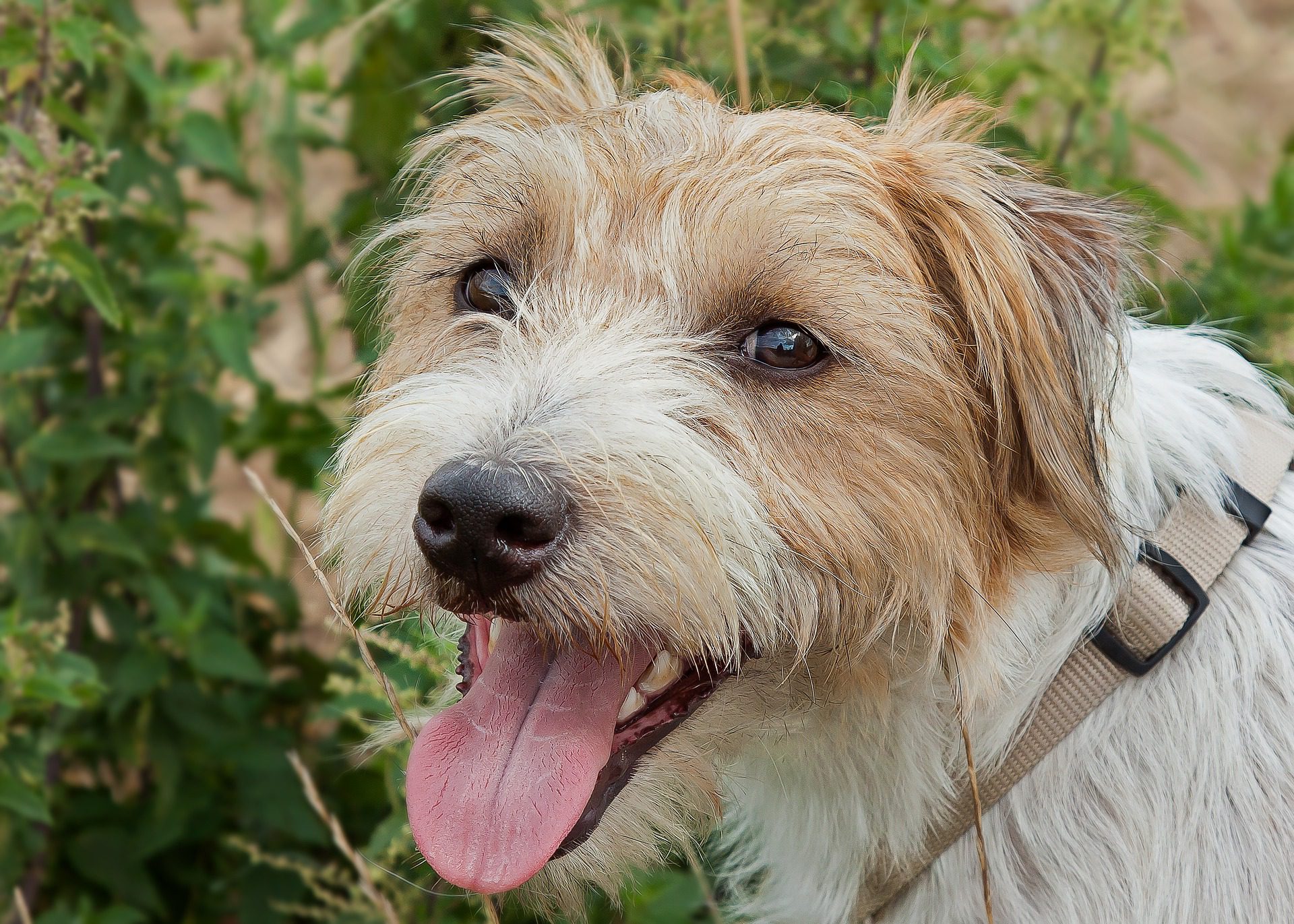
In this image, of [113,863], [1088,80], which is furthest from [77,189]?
[1088,80]

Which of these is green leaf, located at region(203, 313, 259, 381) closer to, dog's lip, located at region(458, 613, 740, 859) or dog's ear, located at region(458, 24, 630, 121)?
dog's ear, located at region(458, 24, 630, 121)

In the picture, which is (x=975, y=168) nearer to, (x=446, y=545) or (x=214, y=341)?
(x=446, y=545)

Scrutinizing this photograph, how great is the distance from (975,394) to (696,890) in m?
1.71

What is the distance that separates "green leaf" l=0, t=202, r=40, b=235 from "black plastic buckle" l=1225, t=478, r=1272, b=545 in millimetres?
2681

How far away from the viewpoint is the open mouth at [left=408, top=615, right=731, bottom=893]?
2469 mm

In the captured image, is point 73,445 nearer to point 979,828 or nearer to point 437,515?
point 437,515

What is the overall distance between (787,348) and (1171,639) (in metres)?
0.93

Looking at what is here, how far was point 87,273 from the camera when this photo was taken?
3.29 metres

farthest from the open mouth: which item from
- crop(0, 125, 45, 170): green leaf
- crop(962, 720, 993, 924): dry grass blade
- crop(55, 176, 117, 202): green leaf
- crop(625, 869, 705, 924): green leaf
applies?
crop(0, 125, 45, 170): green leaf

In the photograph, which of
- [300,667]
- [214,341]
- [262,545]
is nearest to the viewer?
[214,341]

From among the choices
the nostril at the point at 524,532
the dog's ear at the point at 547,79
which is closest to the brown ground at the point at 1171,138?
the dog's ear at the point at 547,79

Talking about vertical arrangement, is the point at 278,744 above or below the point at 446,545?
below

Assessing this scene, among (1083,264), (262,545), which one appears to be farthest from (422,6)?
(262,545)

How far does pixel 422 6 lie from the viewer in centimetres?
406
